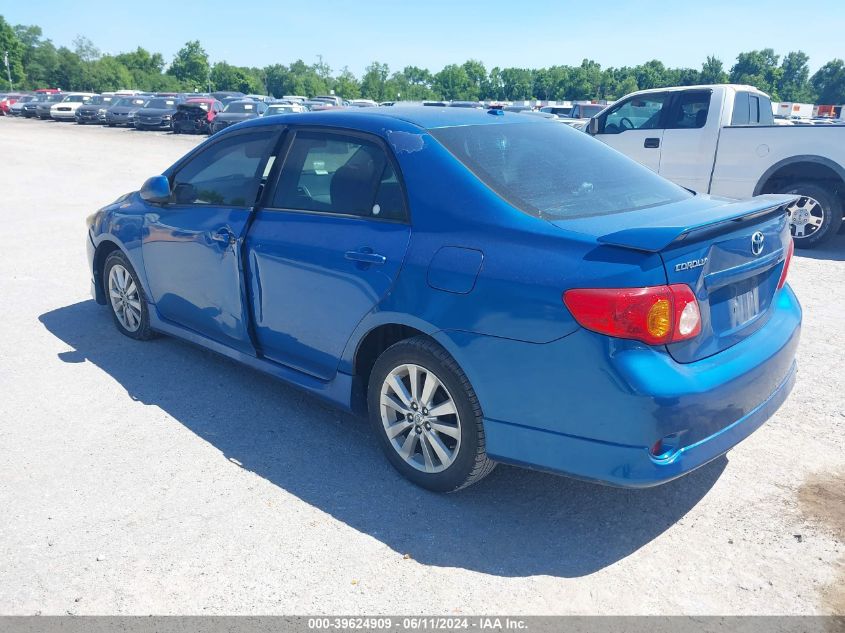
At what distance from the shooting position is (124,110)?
3412 centimetres

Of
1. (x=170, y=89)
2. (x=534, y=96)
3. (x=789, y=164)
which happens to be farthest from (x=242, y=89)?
(x=789, y=164)

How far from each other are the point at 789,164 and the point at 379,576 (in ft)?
26.6

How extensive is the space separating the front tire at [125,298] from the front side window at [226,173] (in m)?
0.85

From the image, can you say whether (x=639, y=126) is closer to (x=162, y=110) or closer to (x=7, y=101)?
(x=162, y=110)

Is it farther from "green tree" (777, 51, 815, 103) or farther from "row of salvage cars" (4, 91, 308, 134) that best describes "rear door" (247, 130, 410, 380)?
"green tree" (777, 51, 815, 103)

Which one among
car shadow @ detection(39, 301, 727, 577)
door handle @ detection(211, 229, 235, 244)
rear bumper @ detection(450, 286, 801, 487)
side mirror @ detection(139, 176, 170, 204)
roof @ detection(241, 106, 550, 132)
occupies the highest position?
roof @ detection(241, 106, 550, 132)

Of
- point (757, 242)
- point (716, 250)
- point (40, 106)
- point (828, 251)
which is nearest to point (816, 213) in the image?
point (828, 251)

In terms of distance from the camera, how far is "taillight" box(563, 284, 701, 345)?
264 centimetres

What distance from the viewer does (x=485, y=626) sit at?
102 inches

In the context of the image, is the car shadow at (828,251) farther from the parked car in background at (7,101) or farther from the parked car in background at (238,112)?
the parked car in background at (7,101)

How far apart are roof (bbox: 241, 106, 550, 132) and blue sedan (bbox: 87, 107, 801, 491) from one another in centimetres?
2

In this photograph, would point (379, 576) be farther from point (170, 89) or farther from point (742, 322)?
point (170, 89)

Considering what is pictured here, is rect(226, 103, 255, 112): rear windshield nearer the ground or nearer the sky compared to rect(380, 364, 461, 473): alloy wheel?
nearer the sky

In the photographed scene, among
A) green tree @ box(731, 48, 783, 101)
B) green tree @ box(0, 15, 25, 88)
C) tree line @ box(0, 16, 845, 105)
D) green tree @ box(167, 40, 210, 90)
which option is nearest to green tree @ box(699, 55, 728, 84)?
tree line @ box(0, 16, 845, 105)
